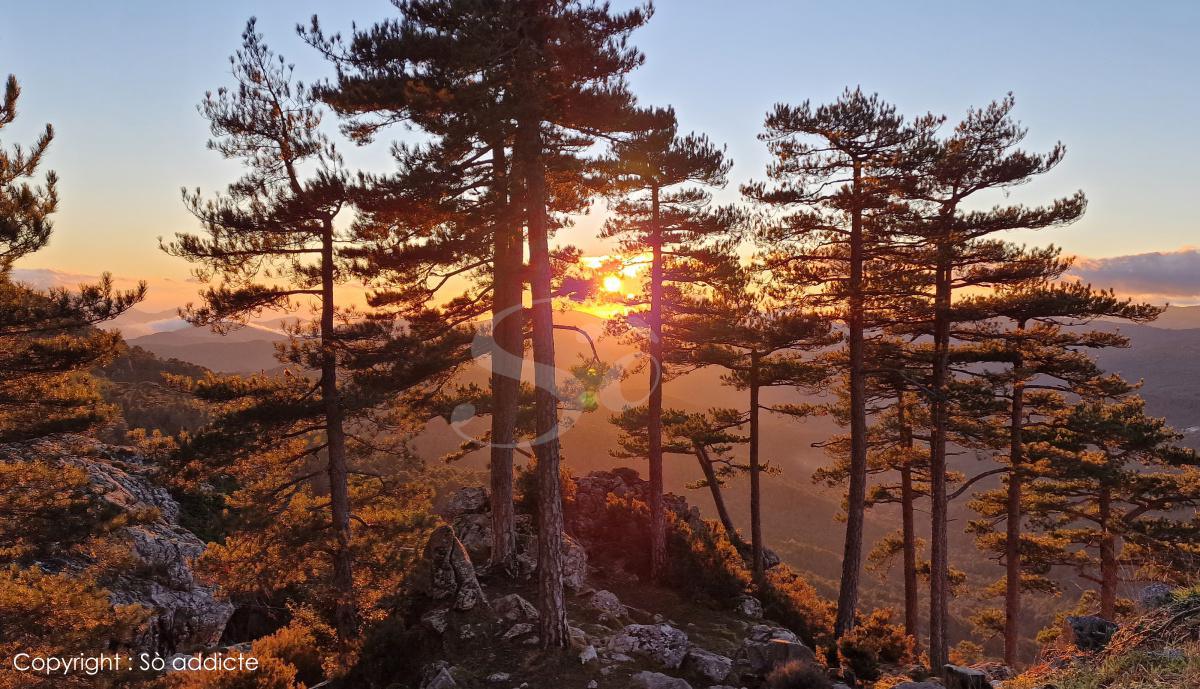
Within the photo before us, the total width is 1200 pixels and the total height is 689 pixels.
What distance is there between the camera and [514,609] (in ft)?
38.7

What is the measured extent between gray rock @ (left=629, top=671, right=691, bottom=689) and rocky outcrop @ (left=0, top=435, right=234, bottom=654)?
9.41 metres

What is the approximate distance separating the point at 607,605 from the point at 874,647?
6.99 m

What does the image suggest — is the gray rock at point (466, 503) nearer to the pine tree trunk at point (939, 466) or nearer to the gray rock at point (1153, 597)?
the pine tree trunk at point (939, 466)

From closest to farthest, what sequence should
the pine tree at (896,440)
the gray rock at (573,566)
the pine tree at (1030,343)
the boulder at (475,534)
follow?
1. the gray rock at (573,566)
2. the pine tree at (1030,343)
3. the boulder at (475,534)
4. the pine tree at (896,440)

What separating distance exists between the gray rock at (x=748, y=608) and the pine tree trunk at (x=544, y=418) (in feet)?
23.9

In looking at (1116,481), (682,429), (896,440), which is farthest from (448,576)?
(1116,481)

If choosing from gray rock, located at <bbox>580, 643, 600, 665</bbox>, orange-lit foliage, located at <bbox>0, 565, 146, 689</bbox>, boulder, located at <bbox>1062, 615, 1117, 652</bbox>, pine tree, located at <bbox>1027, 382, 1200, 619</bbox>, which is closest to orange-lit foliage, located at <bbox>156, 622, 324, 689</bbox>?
orange-lit foliage, located at <bbox>0, 565, 146, 689</bbox>

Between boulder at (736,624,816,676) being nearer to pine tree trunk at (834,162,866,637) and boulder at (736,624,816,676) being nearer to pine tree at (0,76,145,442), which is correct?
pine tree trunk at (834,162,866,637)

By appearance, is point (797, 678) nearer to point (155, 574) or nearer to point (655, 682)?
point (655, 682)

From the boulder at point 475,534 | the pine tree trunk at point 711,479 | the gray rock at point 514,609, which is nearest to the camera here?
the gray rock at point 514,609

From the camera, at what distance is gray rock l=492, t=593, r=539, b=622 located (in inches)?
455

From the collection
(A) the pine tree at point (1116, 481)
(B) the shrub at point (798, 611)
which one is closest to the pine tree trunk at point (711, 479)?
(B) the shrub at point (798, 611)

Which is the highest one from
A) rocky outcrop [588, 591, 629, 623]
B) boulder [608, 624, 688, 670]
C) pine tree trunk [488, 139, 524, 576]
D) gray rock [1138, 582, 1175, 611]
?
pine tree trunk [488, 139, 524, 576]

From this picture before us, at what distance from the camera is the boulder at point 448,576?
39.5 feet
